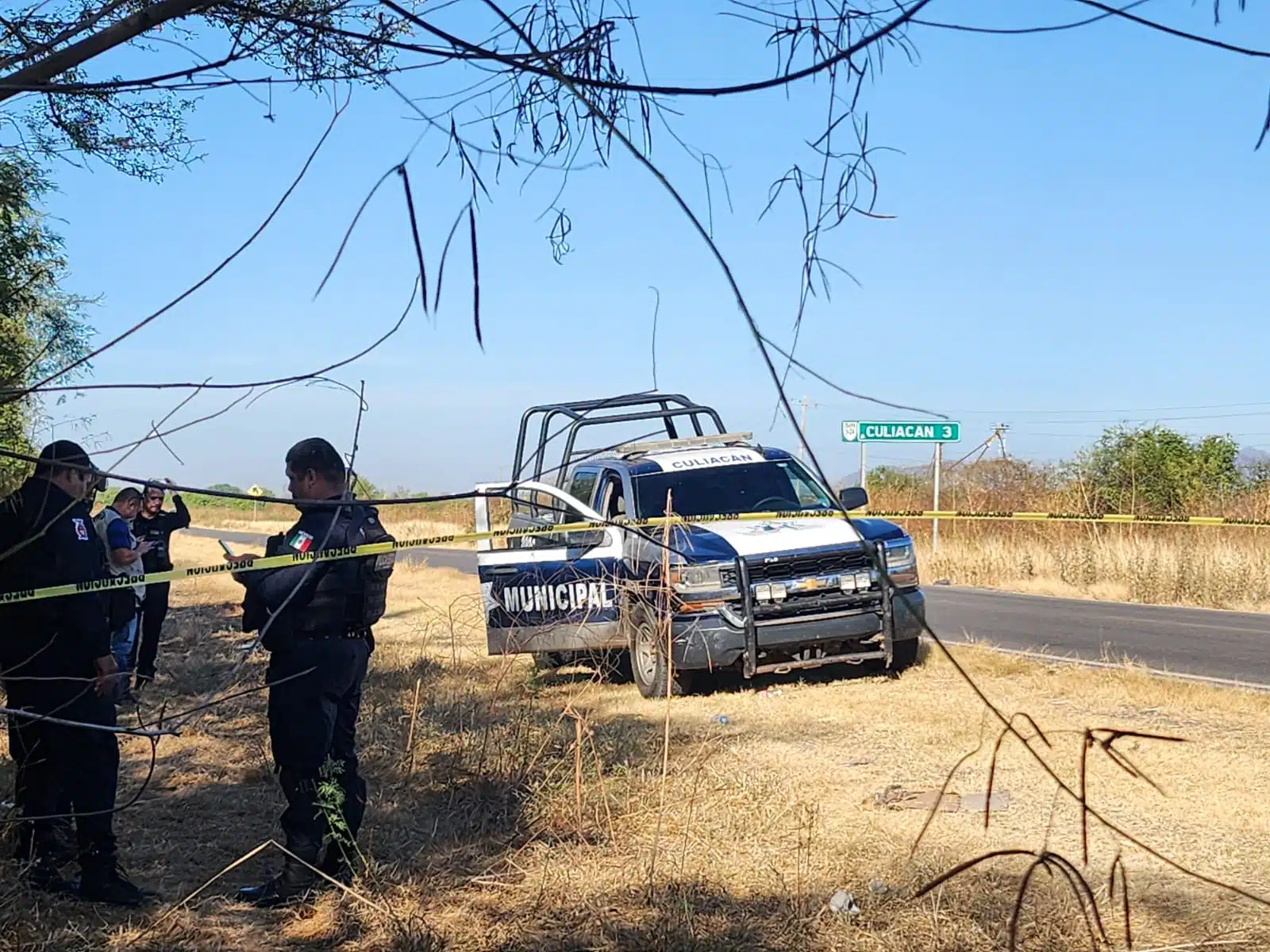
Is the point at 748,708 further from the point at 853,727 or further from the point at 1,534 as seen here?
the point at 1,534

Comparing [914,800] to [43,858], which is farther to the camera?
[914,800]

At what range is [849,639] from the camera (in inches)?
339

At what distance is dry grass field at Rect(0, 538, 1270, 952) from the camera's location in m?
4.15

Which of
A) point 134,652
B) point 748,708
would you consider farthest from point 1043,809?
point 134,652

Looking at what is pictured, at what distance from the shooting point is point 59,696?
465cm

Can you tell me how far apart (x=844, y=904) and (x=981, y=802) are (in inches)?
72.2

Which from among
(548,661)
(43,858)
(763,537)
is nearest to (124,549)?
(548,661)

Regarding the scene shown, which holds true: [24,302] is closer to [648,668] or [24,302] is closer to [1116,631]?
[648,668]

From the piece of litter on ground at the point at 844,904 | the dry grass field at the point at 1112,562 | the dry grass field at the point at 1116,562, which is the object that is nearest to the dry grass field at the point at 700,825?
the piece of litter on ground at the point at 844,904

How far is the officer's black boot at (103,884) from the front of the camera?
4.50 meters

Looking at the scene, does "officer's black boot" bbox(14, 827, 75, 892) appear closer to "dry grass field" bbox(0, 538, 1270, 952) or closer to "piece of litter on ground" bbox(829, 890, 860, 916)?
"dry grass field" bbox(0, 538, 1270, 952)

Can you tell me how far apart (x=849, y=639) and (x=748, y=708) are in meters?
0.94

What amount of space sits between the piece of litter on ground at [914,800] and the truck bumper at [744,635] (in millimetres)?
2290

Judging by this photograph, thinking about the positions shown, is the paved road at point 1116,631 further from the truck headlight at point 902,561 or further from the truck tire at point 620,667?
the truck tire at point 620,667
